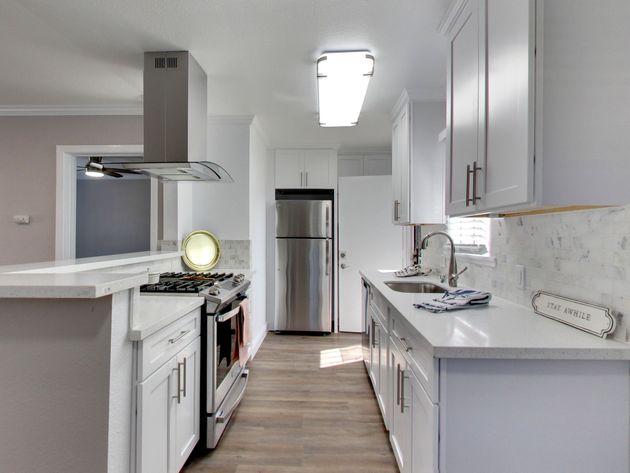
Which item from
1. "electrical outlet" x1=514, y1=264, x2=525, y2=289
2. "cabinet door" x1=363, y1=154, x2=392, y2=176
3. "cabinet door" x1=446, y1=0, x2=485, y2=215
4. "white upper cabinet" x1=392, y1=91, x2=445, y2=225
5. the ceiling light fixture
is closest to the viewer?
"cabinet door" x1=446, y1=0, x2=485, y2=215

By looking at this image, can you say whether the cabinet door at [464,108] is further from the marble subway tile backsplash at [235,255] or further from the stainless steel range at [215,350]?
the marble subway tile backsplash at [235,255]

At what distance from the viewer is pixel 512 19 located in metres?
1.17

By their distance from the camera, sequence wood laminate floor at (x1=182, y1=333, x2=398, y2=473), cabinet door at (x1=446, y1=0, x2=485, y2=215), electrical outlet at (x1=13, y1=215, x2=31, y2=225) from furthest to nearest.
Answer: electrical outlet at (x1=13, y1=215, x2=31, y2=225) < wood laminate floor at (x1=182, y1=333, x2=398, y2=473) < cabinet door at (x1=446, y1=0, x2=485, y2=215)

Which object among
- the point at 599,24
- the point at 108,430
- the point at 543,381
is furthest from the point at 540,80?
the point at 108,430

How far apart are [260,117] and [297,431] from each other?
2.77 meters

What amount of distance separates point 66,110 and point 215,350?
278 cm

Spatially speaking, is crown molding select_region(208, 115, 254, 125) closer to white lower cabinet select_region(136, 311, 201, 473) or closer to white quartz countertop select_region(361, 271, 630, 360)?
white lower cabinet select_region(136, 311, 201, 473)

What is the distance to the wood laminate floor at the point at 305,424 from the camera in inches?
75.6

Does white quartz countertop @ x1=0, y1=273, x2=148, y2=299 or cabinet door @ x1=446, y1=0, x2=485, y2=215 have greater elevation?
cabinet door @ x1=446, y1=0, x2=485, y2=215

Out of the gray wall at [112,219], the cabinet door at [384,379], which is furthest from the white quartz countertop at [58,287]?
the gray wall at [112,219]

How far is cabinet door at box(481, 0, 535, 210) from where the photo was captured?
3.55ft

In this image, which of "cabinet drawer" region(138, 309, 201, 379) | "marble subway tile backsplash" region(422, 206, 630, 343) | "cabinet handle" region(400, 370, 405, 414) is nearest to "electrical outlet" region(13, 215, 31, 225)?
"cabinet drawer" region(138, 309, 201, 379)

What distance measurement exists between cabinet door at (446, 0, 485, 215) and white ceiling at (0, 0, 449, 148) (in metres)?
0.27

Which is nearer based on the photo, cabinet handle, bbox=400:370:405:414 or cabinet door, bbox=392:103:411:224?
cabinet handle, bbox=400:370:405:414
